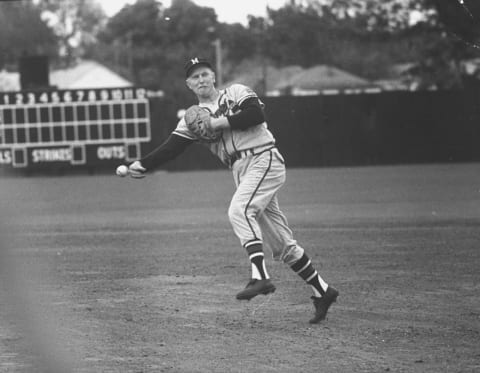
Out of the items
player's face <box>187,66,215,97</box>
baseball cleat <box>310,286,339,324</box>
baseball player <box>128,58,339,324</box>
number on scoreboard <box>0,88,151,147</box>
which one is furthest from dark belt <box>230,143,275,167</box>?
number on scoreboard <box>0,88,151,147</box>

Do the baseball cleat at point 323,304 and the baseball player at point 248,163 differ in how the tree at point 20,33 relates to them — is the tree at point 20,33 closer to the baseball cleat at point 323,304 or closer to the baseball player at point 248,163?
the baseball player at point 248,163

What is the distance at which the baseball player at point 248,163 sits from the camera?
7.14m

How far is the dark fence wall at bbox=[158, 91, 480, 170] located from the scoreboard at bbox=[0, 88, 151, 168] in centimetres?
291

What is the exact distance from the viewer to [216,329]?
714 centimetres

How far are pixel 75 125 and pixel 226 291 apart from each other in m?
23.7

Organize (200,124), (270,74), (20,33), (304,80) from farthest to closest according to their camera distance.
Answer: (20,33)
(270,74)
(304,80)
(200,124)

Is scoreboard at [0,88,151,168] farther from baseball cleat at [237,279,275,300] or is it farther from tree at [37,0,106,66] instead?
tree at [37,0,106,66]

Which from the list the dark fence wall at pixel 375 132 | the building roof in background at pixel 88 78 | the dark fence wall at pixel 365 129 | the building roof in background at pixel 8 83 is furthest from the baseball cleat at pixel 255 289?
the building roof in background at pixel 88 78

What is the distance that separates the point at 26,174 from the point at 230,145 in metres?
27.2

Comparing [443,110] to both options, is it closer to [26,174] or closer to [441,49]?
[441,49]

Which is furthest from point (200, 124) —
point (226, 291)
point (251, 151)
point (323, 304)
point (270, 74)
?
point (270, 74)

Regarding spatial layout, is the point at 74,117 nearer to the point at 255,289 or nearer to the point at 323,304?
the point at 323,304

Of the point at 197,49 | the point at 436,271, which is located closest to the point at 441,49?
the point at 197,49

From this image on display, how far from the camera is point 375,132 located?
3416cm
